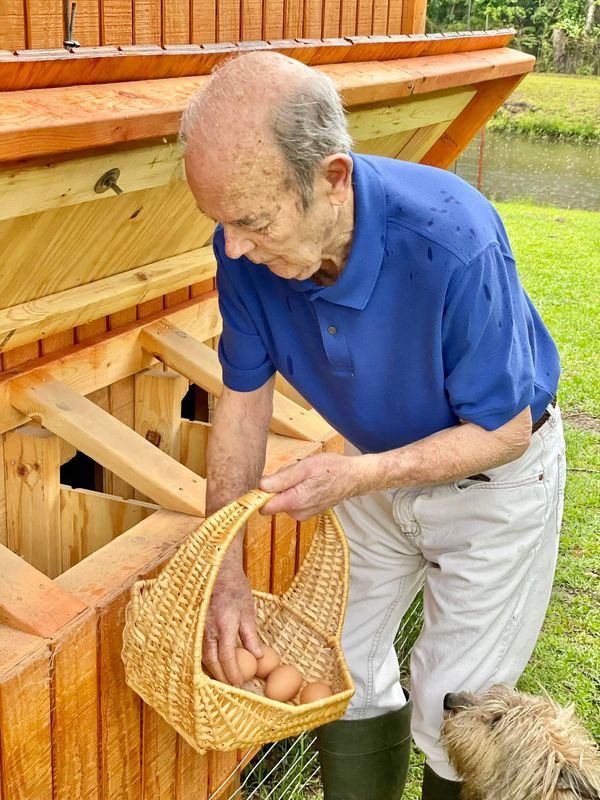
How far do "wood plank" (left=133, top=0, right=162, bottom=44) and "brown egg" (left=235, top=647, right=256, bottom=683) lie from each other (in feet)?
4.65

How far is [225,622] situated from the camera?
2.19 meters

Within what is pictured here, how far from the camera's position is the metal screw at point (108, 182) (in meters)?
2.12

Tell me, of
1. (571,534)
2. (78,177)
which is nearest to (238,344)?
(78,177)

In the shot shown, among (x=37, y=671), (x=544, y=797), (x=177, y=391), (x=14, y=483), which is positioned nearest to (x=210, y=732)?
(x=37, y=671)

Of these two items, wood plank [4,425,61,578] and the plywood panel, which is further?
wood plank [4,425,61,578]

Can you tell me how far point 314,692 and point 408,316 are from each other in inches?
34.4

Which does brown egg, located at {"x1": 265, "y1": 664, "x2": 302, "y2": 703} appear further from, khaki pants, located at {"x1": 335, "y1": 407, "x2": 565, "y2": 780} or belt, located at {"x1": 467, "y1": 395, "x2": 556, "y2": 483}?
belt, located at {"x1": 467, "y1": 395, "x2": 556, "y2": 483}

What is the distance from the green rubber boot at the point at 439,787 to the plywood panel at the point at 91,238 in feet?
4.86

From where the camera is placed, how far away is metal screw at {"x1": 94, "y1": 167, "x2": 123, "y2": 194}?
83.4 inches

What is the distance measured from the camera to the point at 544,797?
6.53 ft

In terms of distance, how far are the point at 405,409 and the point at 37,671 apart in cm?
87

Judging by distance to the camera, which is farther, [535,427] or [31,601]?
[535,427]

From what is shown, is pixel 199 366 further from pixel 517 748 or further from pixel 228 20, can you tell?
pixel 517 748

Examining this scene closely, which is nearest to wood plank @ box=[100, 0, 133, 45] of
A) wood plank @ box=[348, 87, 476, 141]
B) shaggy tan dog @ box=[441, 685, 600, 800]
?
wood plank @ box=[348, 87, 476, 141]
